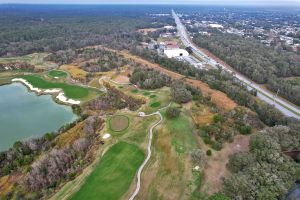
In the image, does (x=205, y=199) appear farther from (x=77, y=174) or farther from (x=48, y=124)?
(x=48, y=124)

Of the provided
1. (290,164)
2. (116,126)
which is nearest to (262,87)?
(290,164)

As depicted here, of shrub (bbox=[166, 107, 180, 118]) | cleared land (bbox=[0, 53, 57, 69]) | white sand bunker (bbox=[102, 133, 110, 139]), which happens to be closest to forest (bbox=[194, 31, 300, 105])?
shrub (bbox=[166, 107, 180, 118])

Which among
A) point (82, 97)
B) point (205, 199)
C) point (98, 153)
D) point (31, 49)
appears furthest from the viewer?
point (31, 49)

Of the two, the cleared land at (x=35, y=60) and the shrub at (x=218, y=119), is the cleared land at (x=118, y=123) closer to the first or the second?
the shrub at (x=218, y=119)

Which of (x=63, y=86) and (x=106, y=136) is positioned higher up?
(x=106, y=136)

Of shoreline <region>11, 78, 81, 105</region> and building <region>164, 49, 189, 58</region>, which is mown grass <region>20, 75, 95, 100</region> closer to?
shoreline <region>11, 78, 81, 105</region>

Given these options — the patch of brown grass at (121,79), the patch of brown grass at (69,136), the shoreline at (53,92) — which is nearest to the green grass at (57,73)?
the shoreline at (53,92)

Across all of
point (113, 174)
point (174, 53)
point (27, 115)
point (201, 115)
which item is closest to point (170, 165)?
point (113, 174)

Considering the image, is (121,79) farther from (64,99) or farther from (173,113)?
(173,113)
